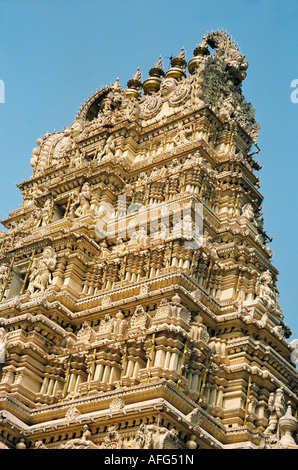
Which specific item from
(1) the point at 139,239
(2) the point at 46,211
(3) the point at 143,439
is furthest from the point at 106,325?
(2) the point at 46,211

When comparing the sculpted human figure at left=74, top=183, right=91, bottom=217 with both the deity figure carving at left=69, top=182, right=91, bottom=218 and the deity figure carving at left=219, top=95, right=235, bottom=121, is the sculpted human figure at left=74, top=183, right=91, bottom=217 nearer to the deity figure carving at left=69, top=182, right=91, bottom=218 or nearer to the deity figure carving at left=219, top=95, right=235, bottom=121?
the deity figure carving at left=69, top=182, right=91, bottom=218

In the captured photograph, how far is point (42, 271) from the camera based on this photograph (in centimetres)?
3369

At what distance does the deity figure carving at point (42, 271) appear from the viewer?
110 ft

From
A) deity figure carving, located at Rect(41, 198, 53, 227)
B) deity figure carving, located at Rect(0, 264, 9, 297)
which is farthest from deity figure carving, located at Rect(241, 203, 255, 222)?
deity figure carving, located at Rect(0, 264, 9, 297)

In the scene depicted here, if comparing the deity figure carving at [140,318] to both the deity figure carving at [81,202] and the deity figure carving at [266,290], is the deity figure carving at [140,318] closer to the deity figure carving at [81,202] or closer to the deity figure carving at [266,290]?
the deity figure carving at [266,290]

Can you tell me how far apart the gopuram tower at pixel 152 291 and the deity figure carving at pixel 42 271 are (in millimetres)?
98

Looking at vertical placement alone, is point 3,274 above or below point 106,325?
above

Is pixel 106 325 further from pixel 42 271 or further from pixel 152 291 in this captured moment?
pixel 42 271

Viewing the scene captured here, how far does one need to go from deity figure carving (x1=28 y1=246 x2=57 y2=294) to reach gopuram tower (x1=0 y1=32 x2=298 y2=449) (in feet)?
0.32

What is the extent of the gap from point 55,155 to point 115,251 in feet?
48.4

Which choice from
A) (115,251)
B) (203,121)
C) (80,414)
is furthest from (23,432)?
(203,121)

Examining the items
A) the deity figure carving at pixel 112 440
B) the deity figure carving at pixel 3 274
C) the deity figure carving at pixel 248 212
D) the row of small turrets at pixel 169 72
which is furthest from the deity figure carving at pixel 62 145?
the deity figure carving at pixel 112 440

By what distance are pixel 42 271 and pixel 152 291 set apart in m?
6.17

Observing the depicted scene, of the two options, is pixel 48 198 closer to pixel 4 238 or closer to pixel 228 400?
pixel 4 238
